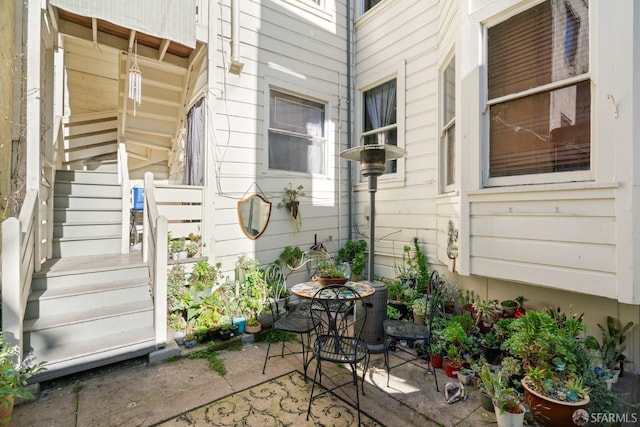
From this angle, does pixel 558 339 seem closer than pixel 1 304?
Yes

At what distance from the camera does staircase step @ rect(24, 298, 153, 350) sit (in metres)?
2.72

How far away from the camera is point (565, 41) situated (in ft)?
8.71

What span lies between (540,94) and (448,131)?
4.26 ft

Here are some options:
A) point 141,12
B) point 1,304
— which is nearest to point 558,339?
point 1,304

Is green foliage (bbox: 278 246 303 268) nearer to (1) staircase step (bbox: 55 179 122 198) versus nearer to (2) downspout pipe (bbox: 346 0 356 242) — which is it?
(2) downspout pipe (bbox: 346 0 356 242)

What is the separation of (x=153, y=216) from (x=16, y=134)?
4.96ft

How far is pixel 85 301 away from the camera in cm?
310

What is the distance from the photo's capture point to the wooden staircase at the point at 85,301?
8.98ft

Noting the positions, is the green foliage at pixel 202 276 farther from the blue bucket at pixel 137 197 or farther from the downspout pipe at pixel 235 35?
the downspout pipe at pixel 235 35

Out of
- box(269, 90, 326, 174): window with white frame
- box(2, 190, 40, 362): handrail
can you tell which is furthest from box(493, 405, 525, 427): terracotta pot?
box(269, 90, 326, 174): window with white frame

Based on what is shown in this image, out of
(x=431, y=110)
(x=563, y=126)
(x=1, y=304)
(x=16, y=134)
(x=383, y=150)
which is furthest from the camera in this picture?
(x=431, y=110)

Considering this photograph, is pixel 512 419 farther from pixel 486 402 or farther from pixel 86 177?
pixel 86 177

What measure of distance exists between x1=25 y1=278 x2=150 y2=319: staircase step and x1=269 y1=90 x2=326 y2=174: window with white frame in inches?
97.6

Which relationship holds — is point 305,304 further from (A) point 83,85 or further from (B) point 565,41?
(A) point 83,85
